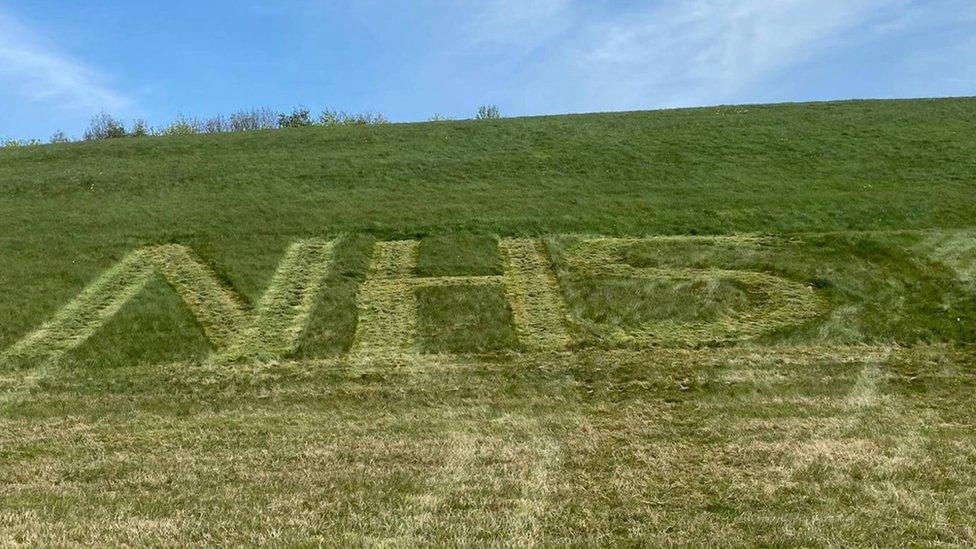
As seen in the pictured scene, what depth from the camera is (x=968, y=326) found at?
14.8 m

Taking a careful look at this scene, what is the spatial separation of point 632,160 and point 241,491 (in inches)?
893

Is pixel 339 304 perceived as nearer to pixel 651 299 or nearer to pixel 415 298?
pixel 415 298

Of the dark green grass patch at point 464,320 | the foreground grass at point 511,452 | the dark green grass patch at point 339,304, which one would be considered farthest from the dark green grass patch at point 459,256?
the foreground grass at point 511,452

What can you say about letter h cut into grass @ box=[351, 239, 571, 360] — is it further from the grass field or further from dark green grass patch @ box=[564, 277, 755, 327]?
dark green grass patch @ box=[564, 277, 755, 327]

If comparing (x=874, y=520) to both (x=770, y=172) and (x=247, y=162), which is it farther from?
(x=247, y=162)

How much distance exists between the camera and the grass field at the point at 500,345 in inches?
311

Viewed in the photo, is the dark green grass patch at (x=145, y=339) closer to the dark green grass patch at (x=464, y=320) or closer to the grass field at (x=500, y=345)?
the grass field at (x=500, y=345)

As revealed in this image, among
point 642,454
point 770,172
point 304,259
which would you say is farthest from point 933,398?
point 770,172

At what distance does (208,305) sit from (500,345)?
6.52m

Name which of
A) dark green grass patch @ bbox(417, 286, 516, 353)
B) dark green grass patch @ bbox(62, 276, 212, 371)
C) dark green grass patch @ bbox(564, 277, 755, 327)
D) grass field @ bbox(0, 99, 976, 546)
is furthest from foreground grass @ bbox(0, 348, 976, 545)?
dark green grass patch @ bbox(564, 277, 755, 327)

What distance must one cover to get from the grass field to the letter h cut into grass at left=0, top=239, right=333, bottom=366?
8 cm

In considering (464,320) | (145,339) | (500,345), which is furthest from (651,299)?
(145,339)

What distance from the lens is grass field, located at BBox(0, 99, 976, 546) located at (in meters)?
7.90

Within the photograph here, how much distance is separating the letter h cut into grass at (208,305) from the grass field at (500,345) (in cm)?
8
